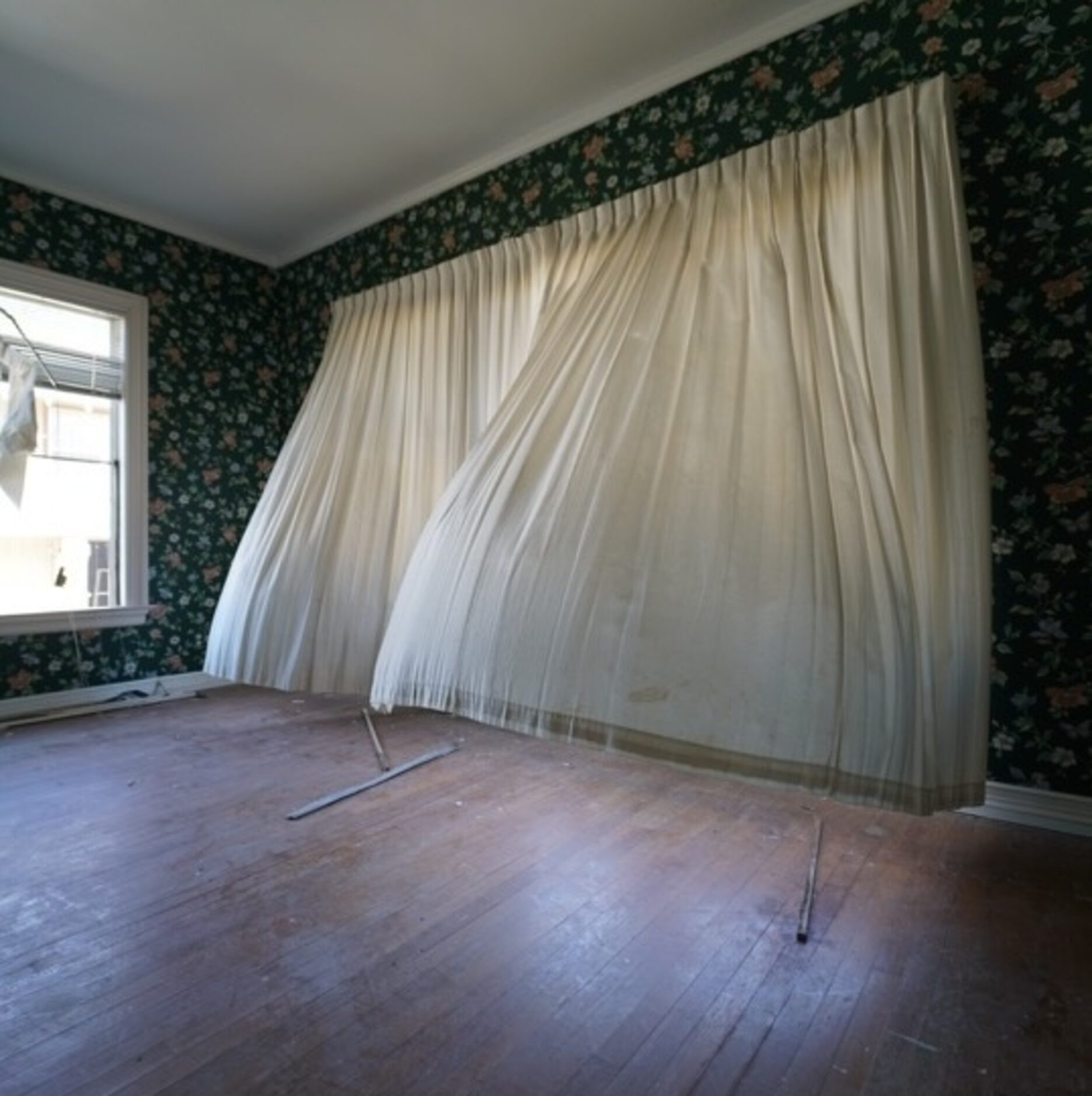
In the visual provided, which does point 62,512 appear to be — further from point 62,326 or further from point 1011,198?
point 1011,198

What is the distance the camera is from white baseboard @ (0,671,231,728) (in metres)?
3.08

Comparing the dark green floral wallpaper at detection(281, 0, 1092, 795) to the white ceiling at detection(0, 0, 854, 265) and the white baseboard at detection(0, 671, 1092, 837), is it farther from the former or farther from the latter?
the white ceiling at detection(0, 0, 854, 265)

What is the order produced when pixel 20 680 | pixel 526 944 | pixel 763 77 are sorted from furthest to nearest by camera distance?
1. pixel 20 680
2. pixel 763 77
3. pixel 526 944

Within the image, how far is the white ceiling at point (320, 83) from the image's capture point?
2.13 metres

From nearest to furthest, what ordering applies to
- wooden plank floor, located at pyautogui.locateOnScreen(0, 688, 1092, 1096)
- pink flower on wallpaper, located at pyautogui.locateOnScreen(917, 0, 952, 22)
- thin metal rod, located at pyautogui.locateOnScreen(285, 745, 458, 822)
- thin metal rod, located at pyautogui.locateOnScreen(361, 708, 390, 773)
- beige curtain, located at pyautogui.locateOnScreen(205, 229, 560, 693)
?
1. wooden plank floor, located at pyautogui.locateOnScreen(0, 688, 1092, 1096)
2. pink flower on wallpaper, located at pyautogui.locateOnScreen(917, 0, 952, 22)
3. thin metal rod, located at pyautogui.locateOnScreen(285, 745, 458, 822)
4. thin metal rod, located at pyautogui.locateOnScreen(361, 708, 390, 773)
5. beige curtain, located at pyautogui.locateOnScreen(205, 229, 560, 693)

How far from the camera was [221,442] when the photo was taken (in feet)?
12.6

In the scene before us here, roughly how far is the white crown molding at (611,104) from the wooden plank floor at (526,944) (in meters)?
2.50

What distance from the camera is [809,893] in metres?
1.56

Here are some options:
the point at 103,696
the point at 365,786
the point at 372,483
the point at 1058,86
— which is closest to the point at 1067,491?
the point at 1058,86

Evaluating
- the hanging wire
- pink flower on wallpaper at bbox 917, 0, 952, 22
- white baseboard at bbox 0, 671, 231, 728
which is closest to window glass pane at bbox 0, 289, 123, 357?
the hanging wire

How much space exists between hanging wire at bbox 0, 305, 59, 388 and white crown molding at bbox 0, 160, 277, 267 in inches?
23.7

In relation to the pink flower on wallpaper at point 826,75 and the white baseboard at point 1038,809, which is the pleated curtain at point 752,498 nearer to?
the pink flower on wallpaper at point 826,75

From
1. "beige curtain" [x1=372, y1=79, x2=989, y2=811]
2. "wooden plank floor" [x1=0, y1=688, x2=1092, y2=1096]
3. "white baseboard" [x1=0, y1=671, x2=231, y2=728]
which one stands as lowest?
"wooden plank floor" [x1=0, y1=688, x2=1092, y2=1096]

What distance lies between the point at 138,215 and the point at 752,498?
3533 millimetres
